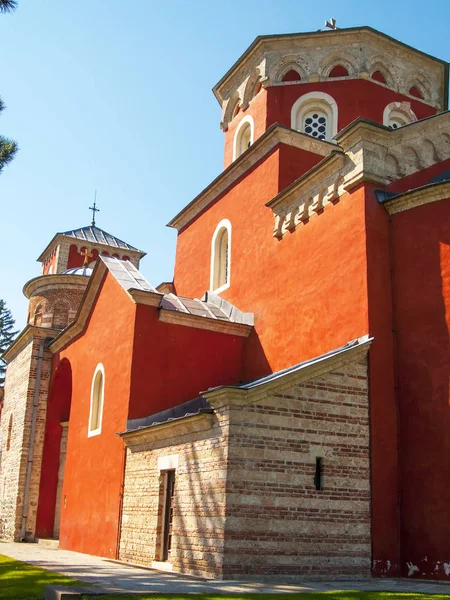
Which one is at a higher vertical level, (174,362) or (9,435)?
(174,362)

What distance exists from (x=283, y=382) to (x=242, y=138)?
9.61 meters

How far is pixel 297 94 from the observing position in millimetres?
16062

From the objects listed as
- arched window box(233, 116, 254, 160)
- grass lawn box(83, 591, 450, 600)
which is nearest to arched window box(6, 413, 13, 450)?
arched window box(233, 116, 254, 160)

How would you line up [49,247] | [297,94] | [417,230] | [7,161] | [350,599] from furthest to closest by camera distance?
[49,247] < [297,94] < [417,230] < [7,161] < [350,599]

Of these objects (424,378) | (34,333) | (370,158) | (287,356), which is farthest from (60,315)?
(424,378)

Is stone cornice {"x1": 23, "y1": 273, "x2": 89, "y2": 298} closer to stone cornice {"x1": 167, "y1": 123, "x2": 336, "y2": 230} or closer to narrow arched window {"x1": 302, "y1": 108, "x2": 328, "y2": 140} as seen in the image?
stone cornice {"x1": 167, "y1": 123, "x2": 336, "y2": 230}

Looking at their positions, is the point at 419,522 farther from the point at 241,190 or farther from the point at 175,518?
the point at 241,190

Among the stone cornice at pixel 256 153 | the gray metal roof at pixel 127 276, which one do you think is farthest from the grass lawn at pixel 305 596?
the stone cornice at pixel 256 153

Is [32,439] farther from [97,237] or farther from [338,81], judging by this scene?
[338,81]

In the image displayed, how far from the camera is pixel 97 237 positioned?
91.8 ft

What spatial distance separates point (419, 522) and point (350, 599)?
2993 millimetres

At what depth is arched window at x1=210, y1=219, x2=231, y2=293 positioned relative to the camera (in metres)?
16.7

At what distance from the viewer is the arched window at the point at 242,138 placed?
17192 mm

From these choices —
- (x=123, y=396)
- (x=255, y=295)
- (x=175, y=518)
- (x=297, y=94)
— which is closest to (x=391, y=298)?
(x=255, y=295)
